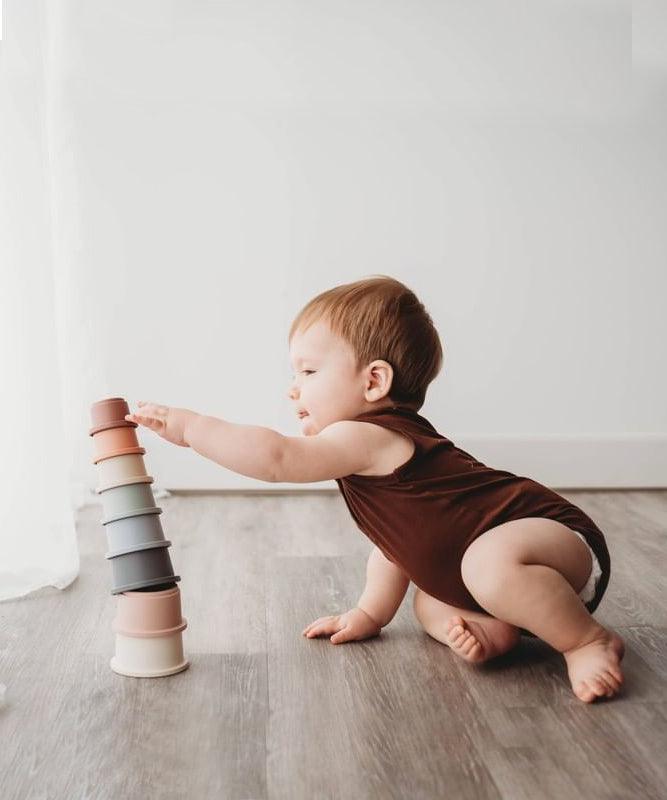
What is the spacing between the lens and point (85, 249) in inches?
83.9

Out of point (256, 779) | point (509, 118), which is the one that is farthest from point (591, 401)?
point (256, 779)

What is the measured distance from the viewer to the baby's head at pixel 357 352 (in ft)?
3.79

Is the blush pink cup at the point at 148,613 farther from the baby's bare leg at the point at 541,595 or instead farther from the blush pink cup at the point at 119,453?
the baby's bare leg at the point at 541,595

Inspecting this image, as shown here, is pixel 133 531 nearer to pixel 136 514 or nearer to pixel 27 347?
pixel 136 514

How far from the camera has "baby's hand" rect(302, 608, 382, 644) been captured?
121 cm

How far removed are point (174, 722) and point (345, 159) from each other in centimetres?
163

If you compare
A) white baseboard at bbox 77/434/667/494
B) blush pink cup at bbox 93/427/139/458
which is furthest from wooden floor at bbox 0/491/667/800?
white baseboard at bbox 77/434/667/494

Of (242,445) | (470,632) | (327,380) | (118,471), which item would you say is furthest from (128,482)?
(470,632)

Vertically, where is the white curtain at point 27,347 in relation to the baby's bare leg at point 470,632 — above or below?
above

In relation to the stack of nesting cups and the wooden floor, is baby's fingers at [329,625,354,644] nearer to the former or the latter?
the wooden floor

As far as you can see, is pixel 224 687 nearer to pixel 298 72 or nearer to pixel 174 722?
pixel 174 722

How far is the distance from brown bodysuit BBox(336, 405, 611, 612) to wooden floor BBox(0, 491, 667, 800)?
11 centimetres

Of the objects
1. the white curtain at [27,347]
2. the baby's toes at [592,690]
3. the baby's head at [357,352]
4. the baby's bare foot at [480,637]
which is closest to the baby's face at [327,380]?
the baby's head at [357,352]

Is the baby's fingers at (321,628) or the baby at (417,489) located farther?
the baby's fingers at (321,628)
